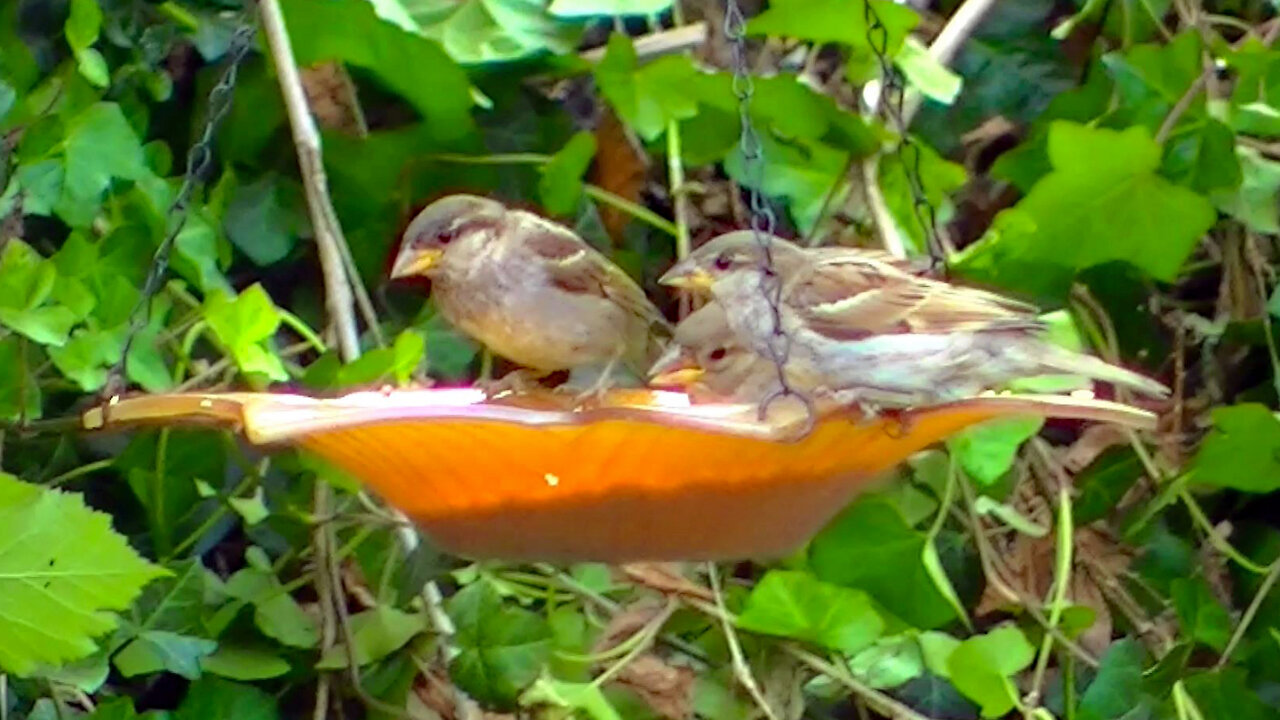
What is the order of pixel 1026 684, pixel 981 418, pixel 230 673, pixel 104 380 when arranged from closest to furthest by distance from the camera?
1. pixel 981 418
2. pixel 104 380
3. pixel 230 673
4. pixel 1026 684

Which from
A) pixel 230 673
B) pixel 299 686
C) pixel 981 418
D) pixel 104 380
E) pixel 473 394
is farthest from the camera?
pixel 299 686

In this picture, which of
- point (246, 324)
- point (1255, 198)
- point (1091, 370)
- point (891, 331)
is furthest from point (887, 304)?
point (1255, 198)

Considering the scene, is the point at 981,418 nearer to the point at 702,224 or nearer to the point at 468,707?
the point at 468,707

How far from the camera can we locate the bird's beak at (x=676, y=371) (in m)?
1.57

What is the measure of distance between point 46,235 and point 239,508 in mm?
364

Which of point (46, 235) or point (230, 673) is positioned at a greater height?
A: point (46, 235)

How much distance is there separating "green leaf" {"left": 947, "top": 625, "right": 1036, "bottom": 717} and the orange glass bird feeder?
559 millimetres

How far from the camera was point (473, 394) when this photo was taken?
1507mm

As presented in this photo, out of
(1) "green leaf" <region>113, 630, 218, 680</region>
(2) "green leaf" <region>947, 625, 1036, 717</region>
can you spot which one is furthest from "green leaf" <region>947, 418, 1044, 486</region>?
(1) "green leaf" <region>113, 630, 218, 680</region>

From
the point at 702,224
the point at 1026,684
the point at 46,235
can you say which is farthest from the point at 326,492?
the point at 1026,684

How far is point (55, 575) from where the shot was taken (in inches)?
60.2

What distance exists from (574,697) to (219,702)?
1.15 feet

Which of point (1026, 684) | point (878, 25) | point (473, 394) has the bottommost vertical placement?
point (1026, 684)

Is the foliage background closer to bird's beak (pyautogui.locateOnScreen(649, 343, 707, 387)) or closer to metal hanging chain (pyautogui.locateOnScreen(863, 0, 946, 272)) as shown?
metal hanging chain (pyautogui.locateOnScreen(863, 0, 946, 272))
